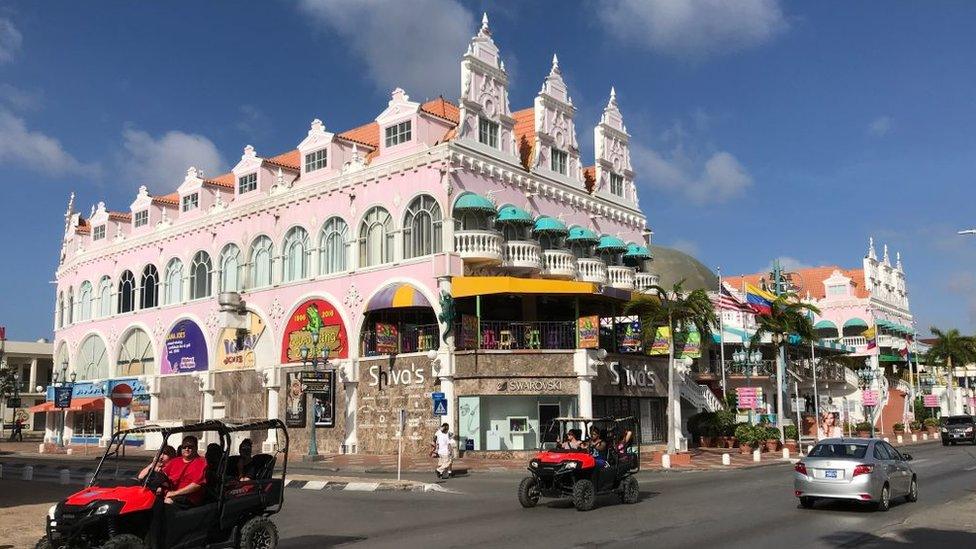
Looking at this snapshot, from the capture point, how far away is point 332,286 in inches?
1508

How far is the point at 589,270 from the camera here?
123ft

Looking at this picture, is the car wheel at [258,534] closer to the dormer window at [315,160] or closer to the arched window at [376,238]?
the arched window at [376,238]

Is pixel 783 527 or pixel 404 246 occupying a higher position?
pixel 404 246

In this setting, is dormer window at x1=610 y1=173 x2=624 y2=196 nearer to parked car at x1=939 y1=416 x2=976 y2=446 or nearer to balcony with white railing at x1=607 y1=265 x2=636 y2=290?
balcony with white railing at x1=607 y1=265 x2=636 y2=290

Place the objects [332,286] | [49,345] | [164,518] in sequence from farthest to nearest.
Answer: [49,345] → [332,286] → [164,518]

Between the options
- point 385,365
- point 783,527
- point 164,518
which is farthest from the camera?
point 385,365

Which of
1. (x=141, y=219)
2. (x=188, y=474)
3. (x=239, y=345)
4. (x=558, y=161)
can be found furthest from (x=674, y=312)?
(x=141, y=219)

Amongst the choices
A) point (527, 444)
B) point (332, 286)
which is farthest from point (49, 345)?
point (527, 444)

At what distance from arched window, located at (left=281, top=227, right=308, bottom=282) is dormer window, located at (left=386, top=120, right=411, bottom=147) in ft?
22.2

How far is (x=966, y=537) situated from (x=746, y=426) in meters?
25.7

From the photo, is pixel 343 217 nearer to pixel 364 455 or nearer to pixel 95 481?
pixel 364 455

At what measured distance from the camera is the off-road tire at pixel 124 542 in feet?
29.9

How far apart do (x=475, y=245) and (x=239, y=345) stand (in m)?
16.1

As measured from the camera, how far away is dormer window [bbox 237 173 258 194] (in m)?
43.8
